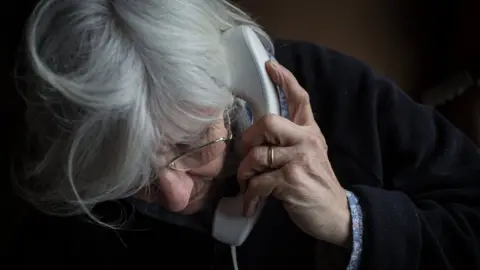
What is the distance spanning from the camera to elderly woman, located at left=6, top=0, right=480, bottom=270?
0.72 meters

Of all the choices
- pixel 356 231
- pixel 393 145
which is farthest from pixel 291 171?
pixel 393 145

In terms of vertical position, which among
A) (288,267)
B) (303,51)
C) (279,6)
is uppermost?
(303,51)

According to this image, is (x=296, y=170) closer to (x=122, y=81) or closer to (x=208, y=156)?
(x=208, y=156)

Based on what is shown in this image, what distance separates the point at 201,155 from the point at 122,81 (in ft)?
0.45

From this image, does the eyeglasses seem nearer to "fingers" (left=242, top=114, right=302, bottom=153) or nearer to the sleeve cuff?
"fingers" (left=242, top=114, right=302, bottom=153)

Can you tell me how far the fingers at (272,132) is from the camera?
74 cm

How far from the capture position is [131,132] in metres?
0.72

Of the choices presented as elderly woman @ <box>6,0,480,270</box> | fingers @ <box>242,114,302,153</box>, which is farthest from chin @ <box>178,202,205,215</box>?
fingers @ <box>242,114,302,153</box>

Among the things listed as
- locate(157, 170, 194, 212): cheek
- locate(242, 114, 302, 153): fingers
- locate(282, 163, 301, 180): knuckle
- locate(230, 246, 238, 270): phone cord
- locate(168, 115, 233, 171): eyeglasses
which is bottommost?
locate(230, 246, 238, 270): phone cord

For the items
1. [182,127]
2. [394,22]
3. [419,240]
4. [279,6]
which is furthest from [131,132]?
[394,22]

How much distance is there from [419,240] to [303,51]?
299 millimetres

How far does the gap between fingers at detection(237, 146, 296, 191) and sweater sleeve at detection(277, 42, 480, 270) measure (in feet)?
0.54

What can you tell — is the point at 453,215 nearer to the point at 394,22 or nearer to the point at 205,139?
the point at 205,139

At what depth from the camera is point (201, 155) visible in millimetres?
794
